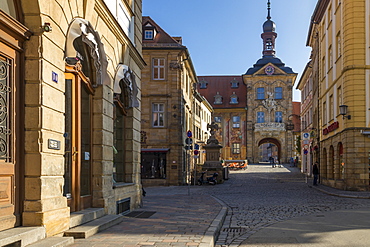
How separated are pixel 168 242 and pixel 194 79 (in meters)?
40.5

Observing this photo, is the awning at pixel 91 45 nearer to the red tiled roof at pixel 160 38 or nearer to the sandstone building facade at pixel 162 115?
the sandstone building facade at pixel 162 115

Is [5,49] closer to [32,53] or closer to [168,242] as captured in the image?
[32,53]

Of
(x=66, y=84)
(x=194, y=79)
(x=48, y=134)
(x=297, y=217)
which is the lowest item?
(x=297, y=217)

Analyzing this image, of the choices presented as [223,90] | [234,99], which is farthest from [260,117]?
[223,90]

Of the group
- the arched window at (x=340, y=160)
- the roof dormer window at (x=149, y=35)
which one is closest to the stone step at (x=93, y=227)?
the arched window at (x=340, y=160)

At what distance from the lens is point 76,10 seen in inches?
361

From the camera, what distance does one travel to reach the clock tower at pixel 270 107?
7662cm

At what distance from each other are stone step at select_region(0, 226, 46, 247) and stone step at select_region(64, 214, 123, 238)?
2.61ft

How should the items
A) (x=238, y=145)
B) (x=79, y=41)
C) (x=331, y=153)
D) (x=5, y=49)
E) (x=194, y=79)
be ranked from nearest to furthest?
(x=5, y=49), (x=79, y=41), (x=331, y=153), (x=194, y=79), (x=238, y=145)

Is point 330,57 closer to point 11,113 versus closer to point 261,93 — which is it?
point 11,113

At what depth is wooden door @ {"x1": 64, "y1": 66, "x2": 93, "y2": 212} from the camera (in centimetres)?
927

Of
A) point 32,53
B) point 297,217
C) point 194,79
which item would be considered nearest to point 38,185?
point 32,53

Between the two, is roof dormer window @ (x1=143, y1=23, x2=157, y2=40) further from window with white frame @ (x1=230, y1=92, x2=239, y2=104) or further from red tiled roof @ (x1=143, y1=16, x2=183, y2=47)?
window with white frame @ (x1=230, y1=92, x2=239, y2=104)

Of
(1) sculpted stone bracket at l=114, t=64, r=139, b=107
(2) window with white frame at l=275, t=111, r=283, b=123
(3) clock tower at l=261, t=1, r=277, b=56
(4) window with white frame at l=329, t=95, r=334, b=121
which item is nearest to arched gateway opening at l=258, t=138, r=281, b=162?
(2) window with white frame at l=275, t=111, r=283, b=123
